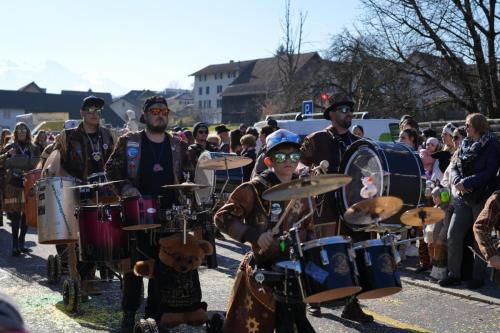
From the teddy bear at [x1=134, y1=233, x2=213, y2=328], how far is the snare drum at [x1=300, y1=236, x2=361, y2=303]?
62.4 inches

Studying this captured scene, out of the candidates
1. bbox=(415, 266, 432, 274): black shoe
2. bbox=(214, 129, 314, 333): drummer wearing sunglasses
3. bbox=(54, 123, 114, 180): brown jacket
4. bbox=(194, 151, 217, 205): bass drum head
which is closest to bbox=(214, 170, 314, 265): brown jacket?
bbox=(214, 129, 314, 333): drummer wearing sunglasses

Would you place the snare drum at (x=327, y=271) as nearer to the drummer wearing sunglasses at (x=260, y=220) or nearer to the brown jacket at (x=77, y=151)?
the drummer wearing sunglasses at (x=260, y=220)

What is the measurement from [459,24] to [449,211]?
16.0m

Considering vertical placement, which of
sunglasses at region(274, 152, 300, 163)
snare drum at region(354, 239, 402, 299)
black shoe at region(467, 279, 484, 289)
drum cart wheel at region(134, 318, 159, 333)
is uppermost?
sunglasses at region(274, 152, 300, 163)

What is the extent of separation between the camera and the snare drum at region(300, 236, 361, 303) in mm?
4102

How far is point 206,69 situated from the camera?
375 ft

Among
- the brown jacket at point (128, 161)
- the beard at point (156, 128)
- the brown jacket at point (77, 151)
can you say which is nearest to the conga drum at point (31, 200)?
the brown jacket at point (77, 151)

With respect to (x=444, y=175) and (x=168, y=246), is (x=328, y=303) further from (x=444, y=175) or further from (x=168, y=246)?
(x=444, y=175)

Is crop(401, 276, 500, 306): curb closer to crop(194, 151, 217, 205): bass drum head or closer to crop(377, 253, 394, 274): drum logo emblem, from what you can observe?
crop(194, 151, 217, 205): bass drum head

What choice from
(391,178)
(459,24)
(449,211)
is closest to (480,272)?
(449,211)

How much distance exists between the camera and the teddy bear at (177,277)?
18.2 ft

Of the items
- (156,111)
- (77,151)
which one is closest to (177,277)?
(156,111)

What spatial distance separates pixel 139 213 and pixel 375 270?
6.60ft

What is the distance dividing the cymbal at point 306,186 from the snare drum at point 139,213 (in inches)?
69.6
